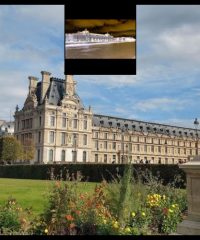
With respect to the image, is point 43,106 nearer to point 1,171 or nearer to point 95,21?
point 1,171

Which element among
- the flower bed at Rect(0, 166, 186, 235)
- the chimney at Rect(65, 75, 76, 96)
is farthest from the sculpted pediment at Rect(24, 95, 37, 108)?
the flower bed at Rect(0, 166, 186, 235)

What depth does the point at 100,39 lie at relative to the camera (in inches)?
303

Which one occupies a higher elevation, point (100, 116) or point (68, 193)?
point (100, 116)

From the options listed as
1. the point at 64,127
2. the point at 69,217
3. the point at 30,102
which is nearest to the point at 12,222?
the point at 69,217

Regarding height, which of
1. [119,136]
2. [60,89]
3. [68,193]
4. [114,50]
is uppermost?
[60,89]

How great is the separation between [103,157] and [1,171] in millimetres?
40850

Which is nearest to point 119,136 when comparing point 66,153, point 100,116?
point 100,116

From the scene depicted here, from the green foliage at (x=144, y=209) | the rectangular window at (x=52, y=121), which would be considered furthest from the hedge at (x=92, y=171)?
the rectangular window at (x=52, y=121)

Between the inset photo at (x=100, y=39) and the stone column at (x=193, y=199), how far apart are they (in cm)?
253

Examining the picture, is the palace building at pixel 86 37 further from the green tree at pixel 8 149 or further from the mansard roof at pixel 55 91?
the mansard roof at pixel 55 91

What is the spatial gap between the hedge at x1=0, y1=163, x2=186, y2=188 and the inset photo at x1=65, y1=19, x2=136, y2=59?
8440 millimetres

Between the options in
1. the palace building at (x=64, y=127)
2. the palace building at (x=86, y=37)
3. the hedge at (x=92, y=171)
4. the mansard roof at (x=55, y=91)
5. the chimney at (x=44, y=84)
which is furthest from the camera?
the chimney at (x=44, y=84)

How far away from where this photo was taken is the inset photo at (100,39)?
726 cm

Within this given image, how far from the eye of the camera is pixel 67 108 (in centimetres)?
7588
